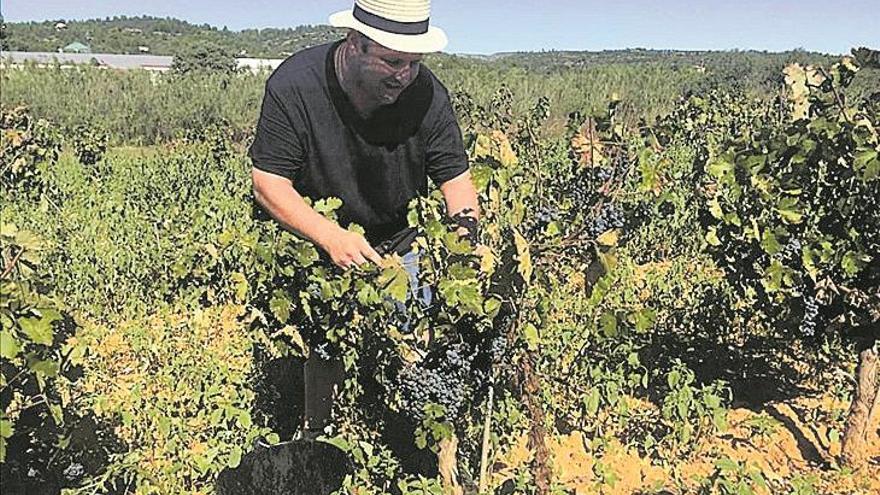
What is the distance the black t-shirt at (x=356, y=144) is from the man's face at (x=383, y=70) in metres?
0.09

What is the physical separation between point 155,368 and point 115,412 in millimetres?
1226

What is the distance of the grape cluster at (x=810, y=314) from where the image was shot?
3.79 metres

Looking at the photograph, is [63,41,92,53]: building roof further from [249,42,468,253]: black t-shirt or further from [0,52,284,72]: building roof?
[249,42,468,253]: black t-shirt

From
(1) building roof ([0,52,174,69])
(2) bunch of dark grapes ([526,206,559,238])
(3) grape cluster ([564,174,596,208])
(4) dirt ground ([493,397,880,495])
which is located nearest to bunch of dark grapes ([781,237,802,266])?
(4) dirt ground ([493,397,880,495])

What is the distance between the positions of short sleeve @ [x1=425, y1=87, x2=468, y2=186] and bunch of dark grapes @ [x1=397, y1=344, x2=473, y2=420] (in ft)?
2.71

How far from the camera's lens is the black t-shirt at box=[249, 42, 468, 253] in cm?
304

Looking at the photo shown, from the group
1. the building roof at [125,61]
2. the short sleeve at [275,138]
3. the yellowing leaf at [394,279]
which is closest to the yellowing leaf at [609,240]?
the yellowing leaf at [394,279]

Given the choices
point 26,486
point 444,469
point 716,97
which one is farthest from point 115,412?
point 716,97

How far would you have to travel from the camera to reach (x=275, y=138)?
9.93ft

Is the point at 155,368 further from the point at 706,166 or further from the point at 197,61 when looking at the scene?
the point at 197,61

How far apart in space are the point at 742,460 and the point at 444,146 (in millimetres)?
1892

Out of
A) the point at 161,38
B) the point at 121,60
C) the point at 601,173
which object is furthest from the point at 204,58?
the point at 601,173

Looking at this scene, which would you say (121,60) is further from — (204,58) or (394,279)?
(394,279)

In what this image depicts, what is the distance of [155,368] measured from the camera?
16.8 feet
